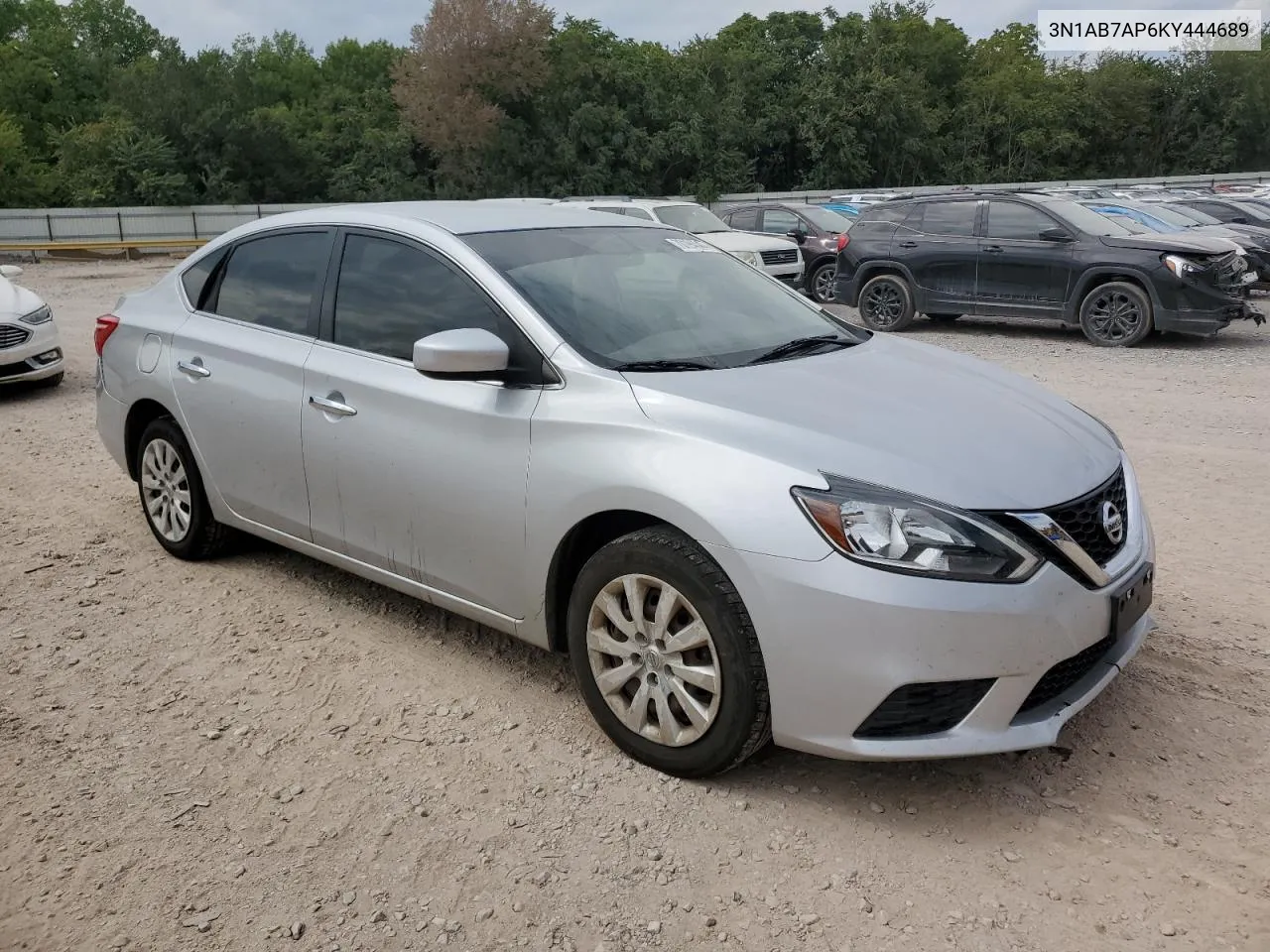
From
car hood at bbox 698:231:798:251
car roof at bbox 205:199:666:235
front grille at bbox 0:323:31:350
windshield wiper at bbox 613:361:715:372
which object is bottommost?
front grille at bbox 0:323:31:350

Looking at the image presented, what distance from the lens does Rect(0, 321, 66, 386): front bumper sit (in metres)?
9.36

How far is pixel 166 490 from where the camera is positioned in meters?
5.14

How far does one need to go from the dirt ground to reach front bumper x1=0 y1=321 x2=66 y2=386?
17.5ft

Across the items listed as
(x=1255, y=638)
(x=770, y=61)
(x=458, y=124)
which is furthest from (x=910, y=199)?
(x=770, y=61)

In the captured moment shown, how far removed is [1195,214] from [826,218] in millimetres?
5852

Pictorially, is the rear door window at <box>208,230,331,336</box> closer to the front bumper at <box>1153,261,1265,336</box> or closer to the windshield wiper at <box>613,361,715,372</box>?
the windshield wiper at <box>613,361,715,372</box>

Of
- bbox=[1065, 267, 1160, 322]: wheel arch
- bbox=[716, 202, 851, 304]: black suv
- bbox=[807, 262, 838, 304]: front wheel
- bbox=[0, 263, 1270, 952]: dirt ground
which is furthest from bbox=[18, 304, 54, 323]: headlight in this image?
bbox=[807, 262, 838, 304]: front wheel

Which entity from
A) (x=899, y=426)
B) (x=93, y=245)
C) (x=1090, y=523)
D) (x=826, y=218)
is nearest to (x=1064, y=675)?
(x=1090, y=523)

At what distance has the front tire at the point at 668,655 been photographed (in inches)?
119

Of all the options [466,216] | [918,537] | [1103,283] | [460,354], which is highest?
[466,216]

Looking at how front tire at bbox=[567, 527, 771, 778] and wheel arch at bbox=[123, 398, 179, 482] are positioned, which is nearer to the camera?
front tire at bbox=[567, 527, 771, 778]

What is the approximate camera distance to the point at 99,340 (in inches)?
215

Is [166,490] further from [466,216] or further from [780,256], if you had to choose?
[780,256]

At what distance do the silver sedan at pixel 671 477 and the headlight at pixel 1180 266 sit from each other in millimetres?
8604
